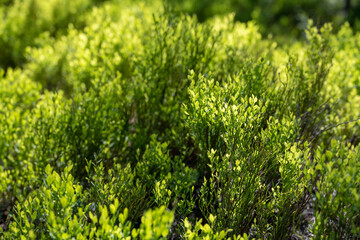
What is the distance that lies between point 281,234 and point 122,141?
1.76m

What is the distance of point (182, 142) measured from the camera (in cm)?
320

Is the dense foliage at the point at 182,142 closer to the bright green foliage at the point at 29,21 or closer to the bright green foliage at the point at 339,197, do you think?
the bright green foliage at the point at 339,197

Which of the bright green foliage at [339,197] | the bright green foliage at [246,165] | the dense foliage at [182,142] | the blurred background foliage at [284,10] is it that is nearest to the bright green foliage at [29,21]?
the dense foliage at [182,142]

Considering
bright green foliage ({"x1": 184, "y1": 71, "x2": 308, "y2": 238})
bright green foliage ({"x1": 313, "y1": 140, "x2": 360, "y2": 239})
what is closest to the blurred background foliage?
bright green foliage ({"x1": 184, "y1": 71, "x2": 308, "y2": 238})

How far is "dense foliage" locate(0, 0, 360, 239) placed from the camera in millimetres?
2016

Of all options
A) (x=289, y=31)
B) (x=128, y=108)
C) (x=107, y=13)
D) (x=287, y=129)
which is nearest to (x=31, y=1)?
(x=107, y=13)

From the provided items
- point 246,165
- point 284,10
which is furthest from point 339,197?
point 284,10

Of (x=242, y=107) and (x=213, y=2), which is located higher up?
(x=213, y=2)

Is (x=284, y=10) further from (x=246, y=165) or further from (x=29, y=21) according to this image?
(x=246, y=165)

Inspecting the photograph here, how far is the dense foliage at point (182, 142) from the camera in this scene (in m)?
2.02

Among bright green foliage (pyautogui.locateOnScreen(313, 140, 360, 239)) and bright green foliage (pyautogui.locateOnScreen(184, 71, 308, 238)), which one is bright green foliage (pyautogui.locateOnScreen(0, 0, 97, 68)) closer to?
bright green foliage (pyautogui.locateOnScreen(184, 71, 308, 238))

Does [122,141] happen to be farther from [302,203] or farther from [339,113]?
[339,113]

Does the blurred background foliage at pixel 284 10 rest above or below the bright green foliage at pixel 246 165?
above

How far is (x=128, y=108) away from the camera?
11.7 ft
